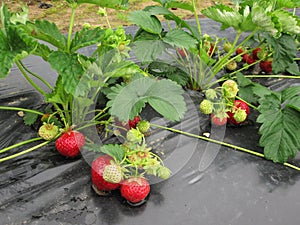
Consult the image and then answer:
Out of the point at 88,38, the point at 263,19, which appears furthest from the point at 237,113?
the point at 88,38

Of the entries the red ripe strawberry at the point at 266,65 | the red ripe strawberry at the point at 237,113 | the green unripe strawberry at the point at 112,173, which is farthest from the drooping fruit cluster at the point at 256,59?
the green unripe strawberry at the point at 112,173

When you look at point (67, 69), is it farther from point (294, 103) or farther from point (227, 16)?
point (294, 103)

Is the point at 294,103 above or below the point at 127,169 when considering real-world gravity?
above

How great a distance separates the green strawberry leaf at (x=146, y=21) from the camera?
4.26 ft

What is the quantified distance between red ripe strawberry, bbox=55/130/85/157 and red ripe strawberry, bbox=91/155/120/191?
4.5 inches

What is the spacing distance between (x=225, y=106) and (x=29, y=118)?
746 millimetres

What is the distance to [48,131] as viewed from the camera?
3.76 feet

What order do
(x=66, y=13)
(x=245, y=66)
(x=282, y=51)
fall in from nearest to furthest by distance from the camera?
(x=282, y=51)
(x=245, y=66)
(x=66, y=13)

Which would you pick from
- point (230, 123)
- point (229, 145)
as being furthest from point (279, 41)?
point (229, 145)

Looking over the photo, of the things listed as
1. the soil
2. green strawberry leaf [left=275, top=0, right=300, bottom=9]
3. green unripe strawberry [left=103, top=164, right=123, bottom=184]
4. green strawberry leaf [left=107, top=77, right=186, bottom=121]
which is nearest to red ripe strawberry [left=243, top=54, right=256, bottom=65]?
green strawberry leaf [left=275, top=0, right=300, bottom=9]

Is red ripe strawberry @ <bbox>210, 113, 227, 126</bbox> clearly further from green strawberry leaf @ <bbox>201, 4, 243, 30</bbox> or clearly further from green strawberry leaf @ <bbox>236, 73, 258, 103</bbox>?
green strawberry leaf @ <bbox>201, 4, 243, 30</bbox>

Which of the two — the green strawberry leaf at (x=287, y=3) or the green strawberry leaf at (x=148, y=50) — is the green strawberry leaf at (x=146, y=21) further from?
the green strawberry leaf at (x=287, y=3)

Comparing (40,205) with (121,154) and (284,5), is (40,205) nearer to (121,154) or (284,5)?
(121,154)

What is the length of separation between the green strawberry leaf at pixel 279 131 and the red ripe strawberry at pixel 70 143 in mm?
637
